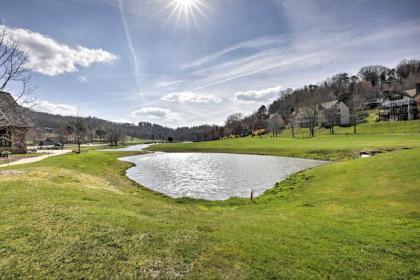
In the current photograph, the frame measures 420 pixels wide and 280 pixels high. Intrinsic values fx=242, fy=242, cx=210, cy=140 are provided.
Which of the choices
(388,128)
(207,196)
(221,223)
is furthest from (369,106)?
(221,223)

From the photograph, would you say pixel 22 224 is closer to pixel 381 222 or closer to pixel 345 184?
pixel 381 222

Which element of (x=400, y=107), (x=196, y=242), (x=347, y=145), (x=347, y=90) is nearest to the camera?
(x=196, y=242)

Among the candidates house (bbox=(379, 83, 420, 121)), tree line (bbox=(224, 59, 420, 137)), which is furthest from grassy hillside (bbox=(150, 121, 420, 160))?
tree line (bbox=(224, 59, 420, 137))

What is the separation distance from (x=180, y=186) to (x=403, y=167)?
2301 cm

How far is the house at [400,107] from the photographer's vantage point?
95.7m

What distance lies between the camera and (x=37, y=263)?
23.5 feet

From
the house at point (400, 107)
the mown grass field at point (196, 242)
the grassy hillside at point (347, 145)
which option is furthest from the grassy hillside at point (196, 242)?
the house at point (400, 107)

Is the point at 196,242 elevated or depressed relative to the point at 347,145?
depressed

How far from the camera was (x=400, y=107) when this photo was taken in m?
98.8

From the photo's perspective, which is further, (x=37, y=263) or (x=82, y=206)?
(x=82, y=206)

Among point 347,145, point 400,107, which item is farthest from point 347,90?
point 347,145

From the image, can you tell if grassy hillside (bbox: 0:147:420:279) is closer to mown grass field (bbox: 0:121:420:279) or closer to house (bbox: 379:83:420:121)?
mown grass field (bbox: 0:121:420:279)

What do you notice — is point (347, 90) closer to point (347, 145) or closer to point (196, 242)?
point (347, 145)

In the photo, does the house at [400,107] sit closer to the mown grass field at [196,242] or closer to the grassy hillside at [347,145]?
the grassy hillside at [347,145]
